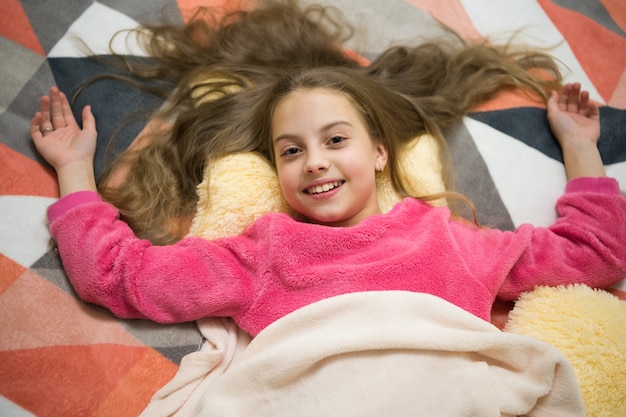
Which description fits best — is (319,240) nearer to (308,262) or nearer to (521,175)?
(308,262)

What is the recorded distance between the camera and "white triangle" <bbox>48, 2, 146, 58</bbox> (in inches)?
55.1

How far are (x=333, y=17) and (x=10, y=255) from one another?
1.05m

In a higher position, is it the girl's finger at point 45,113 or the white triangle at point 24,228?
the girl's finger at point 45,113

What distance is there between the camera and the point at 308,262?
3.66 ft

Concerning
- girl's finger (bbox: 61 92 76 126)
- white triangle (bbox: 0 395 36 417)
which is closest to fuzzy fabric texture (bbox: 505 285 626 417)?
white triangle (bbox: 0 395 36 417)

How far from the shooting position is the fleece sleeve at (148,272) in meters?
1.07

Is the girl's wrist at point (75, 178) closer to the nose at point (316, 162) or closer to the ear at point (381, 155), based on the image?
the nose at point (316, 162)

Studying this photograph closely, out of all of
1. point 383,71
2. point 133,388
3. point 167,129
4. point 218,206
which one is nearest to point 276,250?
point 218,206

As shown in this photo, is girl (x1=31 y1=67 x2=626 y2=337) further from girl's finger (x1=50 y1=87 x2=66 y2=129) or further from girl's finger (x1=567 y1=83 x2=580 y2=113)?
girl's finger (x1=567 y1=83 x2=580 y2=113)

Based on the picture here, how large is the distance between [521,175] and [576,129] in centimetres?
19

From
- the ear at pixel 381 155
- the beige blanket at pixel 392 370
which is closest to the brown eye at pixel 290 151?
the ear at pixel 381 155

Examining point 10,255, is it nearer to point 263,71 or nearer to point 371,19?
point 263,71

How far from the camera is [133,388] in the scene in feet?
3.44

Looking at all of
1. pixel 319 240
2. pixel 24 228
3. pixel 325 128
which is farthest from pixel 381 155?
pixel 24 228
